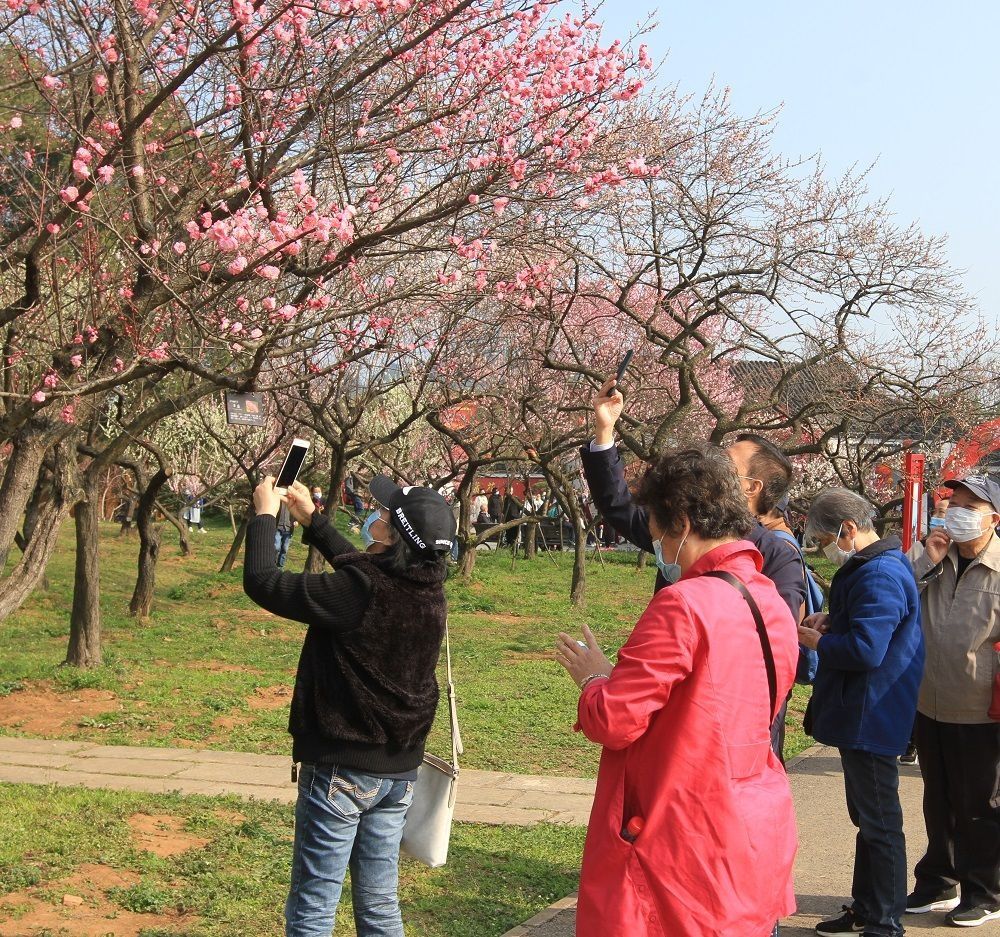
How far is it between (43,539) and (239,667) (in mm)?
4666

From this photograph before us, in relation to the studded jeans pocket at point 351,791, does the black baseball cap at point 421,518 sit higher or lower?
higher

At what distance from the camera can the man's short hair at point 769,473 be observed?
420 cm

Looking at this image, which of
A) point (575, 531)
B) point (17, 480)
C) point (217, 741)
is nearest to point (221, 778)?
point (217, 741)

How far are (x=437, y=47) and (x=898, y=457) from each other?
34.0 ft

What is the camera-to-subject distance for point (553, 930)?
4.62 m

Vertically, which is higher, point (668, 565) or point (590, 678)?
point (668, 565)

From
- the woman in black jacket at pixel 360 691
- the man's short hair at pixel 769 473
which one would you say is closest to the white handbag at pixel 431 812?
the woman in black jacket at pixel 360 691

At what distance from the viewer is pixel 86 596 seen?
11117mm

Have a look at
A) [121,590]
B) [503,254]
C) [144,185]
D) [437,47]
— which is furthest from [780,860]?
[121,590]

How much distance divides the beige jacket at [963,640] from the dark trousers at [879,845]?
55 centimetres

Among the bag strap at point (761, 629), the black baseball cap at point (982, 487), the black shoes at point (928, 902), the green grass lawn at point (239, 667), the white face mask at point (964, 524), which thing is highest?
the black baseball cap at point (982, 487)

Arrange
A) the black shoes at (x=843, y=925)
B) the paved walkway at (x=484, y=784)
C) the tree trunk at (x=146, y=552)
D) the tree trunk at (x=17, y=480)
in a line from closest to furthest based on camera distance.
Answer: the black shoes at (x=843, y=925) → the paved walkway at (x=484, y=784) → the tree trunk at (x=17, y=480) → the tree trunk at (x=146, y=552)

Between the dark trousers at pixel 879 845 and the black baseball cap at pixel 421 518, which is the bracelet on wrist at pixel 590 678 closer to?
the black baseball cap at pixel 421 518

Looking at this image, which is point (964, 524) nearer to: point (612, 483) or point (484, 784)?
point (612, 483)
